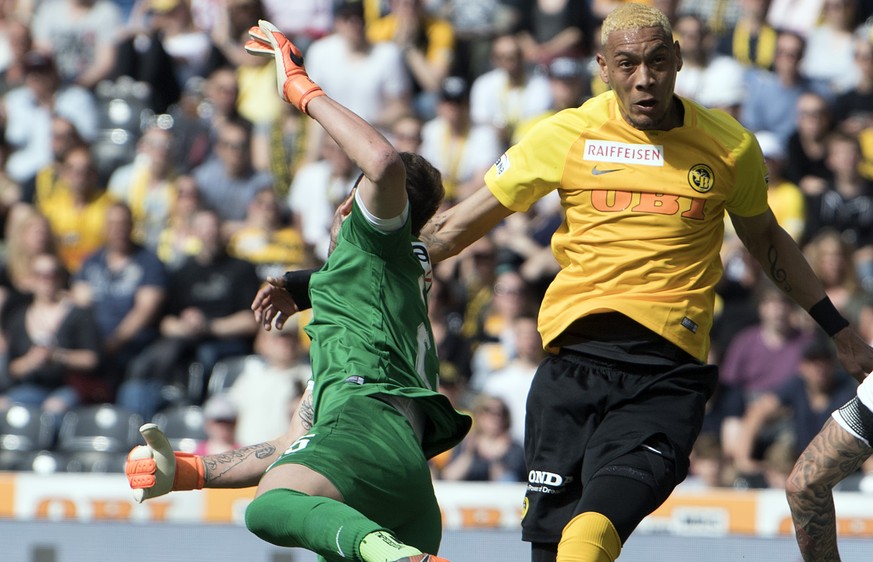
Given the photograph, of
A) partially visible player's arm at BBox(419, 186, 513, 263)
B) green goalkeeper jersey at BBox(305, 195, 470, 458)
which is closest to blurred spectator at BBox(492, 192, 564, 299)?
partially visible player's arm at BBox(419, 186, 513, 263)

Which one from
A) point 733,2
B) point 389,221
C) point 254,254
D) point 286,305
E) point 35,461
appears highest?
point 733,2

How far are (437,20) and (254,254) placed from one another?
2.80 metres

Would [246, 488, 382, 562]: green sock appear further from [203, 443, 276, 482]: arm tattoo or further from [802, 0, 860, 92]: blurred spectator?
[802, 0, 860, 92]: blurred spectator

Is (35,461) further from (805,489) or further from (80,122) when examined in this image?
(805,489)

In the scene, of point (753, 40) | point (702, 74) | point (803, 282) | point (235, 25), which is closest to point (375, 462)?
point (803, 282)

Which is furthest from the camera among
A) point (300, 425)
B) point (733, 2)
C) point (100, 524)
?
point (733, 2)

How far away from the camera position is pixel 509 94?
11.7 m

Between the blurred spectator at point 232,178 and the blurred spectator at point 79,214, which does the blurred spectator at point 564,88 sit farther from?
the blurred spectator at point 79,214

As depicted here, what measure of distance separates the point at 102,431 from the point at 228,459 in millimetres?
5365

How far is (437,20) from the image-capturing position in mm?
12508

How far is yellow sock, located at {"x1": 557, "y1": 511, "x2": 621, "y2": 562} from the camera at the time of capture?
14.6ft

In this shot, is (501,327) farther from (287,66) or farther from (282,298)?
(287,66)

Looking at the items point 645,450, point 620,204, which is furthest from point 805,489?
point 620,204

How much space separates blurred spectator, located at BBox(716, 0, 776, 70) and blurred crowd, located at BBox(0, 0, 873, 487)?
0.06 ft
